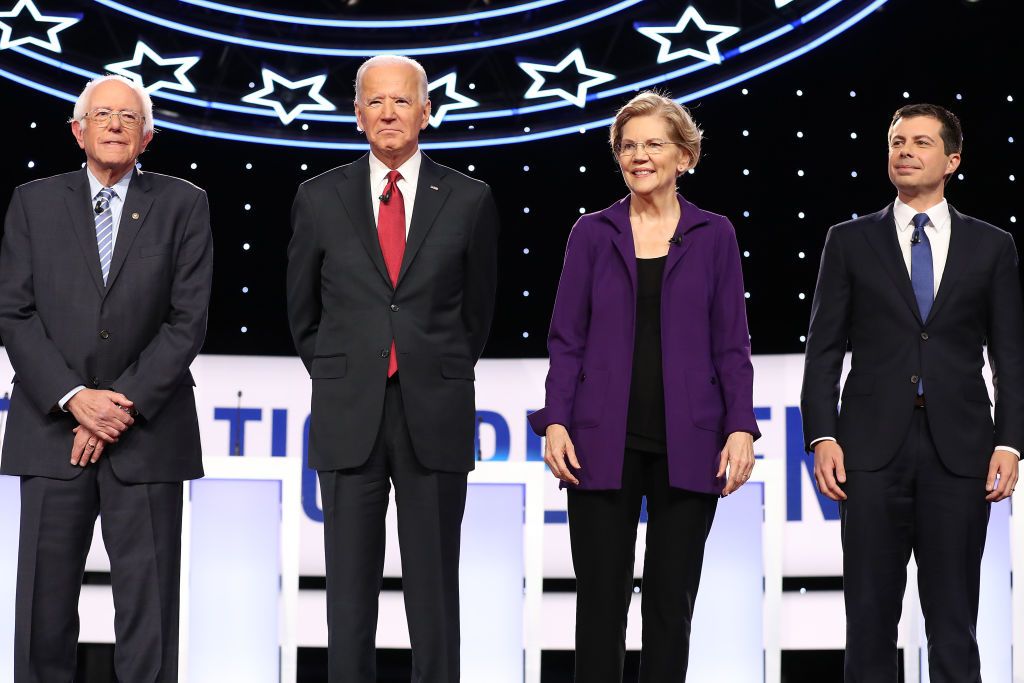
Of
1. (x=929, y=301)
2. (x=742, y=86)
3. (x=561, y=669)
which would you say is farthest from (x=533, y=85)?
(x=929, y=301)

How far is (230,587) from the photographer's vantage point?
3.65 m

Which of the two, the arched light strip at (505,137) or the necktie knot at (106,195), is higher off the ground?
the arched light strip at (505,137)

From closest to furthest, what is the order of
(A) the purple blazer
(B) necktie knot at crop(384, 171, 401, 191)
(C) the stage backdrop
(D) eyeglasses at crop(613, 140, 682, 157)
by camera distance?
(A) the purple blazer < (D) eyeglasses at crop(613, 140, 682, 157) < (B) necktie knot at crop(384, 171, 401, 191) < (C) the stage backdrop

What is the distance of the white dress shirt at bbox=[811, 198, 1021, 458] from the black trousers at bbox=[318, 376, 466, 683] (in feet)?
3.10

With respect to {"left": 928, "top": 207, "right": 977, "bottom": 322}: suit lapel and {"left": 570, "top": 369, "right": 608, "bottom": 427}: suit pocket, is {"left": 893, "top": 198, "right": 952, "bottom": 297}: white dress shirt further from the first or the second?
{"left": 570, "top": 369, "right": 608, "bottom": 427}: suit pocket

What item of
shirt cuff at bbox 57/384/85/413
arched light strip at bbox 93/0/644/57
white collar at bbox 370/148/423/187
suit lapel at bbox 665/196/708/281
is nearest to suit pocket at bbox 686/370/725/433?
suit lapel at bbox 665/196/708/281

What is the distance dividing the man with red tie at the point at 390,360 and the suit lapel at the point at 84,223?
448 mm

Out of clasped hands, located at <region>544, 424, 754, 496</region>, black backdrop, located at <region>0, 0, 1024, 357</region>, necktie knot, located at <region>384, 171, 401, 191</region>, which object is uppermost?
black backdrop, located at <region>0, 0, 1024, 357</region>

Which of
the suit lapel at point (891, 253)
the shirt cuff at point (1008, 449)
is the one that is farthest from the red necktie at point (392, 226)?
the shirt cuff at point (1008, 449)

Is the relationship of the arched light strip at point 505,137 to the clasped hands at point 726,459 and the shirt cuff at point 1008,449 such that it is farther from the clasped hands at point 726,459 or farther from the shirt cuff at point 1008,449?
the clasped hands at point 726,459

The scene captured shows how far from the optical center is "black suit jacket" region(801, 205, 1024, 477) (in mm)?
2863

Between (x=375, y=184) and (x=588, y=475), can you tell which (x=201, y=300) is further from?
(x=588, y=475)

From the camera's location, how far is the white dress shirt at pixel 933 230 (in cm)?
297

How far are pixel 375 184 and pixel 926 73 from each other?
320cm
